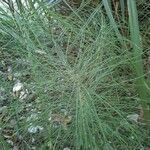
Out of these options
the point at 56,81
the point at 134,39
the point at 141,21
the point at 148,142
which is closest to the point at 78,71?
the point at 56,81

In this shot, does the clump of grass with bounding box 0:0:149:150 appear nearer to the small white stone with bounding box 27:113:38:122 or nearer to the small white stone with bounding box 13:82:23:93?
the small white stone with bounding box 27:113:38:122

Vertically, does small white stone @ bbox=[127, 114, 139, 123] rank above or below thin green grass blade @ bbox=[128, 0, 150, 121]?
below

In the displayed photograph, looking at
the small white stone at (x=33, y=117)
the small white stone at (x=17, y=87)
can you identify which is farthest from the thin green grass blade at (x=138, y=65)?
the small white stone at (x=17, y=87)

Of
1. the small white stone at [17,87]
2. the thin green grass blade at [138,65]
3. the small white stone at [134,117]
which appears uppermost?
the small white stone at [17,87]

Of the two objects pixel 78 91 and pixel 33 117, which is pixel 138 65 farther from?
pixel 33 117

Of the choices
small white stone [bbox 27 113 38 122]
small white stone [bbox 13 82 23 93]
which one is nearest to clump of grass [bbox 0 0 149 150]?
small white stone [bbox 27 113 38 122]

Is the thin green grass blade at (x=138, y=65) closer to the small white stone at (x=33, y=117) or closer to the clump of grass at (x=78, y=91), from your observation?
the clump of grass at (x=78, y=91)

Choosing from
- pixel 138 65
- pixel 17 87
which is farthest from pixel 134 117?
pixel 17 87

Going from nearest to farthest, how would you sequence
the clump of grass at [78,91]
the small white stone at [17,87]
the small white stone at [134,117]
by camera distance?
the clump of grass at [78,91] < the small white stone at [134,117] < the small white stone at [17,87]

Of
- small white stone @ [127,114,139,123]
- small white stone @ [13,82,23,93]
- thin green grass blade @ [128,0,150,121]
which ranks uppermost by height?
small white stone @ [13,82,23,93]

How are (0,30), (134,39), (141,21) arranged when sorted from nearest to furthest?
1. (134,39)
2. (0,30)
3. (141,21)

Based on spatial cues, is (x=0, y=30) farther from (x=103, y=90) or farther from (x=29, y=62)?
(x=103, y=90)
